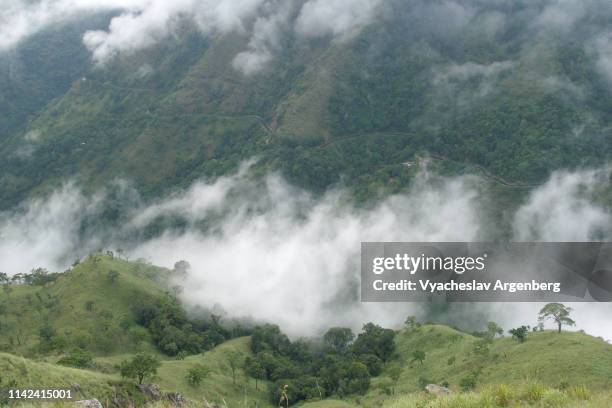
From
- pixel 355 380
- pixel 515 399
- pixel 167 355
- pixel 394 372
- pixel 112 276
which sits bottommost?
pixel 515 399

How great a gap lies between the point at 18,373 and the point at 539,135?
160321 millimetres

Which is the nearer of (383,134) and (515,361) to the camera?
(515,361)

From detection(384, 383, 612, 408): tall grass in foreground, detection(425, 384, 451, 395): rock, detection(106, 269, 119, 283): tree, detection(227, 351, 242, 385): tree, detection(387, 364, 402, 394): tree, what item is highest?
detection(106, 269, 119, 283): tree

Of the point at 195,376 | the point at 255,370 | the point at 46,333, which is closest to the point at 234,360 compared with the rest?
the point at 255,370

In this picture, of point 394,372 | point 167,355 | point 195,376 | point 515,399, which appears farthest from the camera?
point 167,355

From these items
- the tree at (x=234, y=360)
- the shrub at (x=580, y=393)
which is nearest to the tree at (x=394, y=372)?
the tree at (x=234, y=360)

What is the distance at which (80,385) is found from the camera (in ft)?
121

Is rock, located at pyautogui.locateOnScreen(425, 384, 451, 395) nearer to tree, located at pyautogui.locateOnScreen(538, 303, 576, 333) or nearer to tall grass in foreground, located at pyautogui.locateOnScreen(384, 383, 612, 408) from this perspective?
tall grass in foreground, located at pyautogui.locateOnScreen(384, 383, 612, 408)

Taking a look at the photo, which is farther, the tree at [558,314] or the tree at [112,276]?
the tree at [112,276]

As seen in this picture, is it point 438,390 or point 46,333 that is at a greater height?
point 46,333

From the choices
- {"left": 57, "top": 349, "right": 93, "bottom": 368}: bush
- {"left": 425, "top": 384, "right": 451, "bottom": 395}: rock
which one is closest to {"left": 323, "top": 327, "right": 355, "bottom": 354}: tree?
{"left": 57, "top": 349, "right": 93, "bottom": 368}: bush

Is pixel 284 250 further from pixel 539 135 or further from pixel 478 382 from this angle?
pixel 478 382

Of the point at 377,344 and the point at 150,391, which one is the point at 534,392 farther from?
the point at 377,344

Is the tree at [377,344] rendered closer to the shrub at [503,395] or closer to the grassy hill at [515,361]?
the grassy hill at [515,361]
